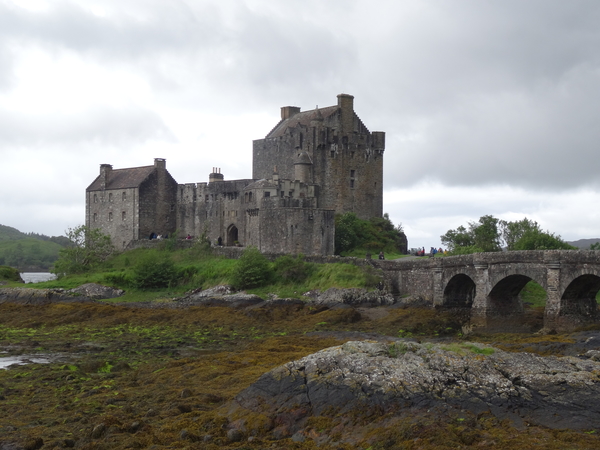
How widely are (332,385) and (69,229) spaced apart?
4761 centimetres

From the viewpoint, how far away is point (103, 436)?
16234 millimetres

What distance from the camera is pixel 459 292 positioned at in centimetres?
3938

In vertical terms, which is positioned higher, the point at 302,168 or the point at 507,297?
the point at 302,168

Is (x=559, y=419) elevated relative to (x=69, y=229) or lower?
lower

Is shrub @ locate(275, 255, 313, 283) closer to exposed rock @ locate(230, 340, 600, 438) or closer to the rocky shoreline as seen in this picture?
the rocky shoreline

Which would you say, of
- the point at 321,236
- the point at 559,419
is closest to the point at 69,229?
the point at 321,236

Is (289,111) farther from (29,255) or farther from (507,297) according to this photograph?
(29,255)

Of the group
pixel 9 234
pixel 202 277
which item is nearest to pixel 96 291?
pixel 202 277

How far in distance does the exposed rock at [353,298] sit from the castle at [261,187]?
37.3ft

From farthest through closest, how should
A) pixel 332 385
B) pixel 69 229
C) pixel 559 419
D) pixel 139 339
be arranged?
pixel 69 229, pixel 139 339, pixel 332 385, pixel 559 419

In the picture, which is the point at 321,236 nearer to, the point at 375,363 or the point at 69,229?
the point at 69,229

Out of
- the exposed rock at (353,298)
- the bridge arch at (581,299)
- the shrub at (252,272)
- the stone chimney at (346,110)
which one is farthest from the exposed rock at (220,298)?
the stone chimney at (346,110)

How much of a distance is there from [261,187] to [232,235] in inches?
266

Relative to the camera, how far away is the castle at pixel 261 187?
56.8m
